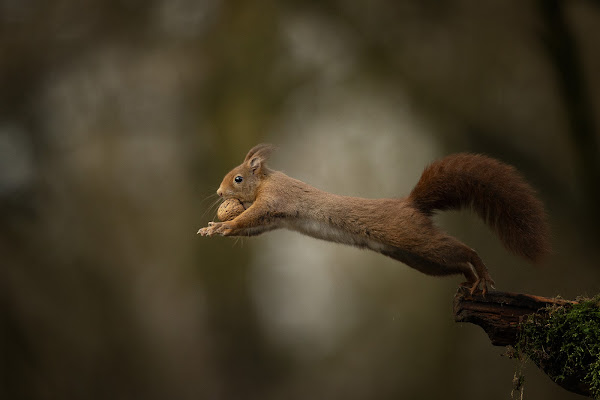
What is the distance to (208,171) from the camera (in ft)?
11.9

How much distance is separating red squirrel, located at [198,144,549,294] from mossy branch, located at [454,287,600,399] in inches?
2.8

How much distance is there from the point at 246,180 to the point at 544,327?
1158 millimetres

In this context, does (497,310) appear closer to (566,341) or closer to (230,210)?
(566,341)

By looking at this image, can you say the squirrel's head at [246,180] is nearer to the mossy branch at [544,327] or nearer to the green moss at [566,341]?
the mossy branch at [544,327]

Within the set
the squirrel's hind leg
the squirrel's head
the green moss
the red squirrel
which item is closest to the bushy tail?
the red squirrel

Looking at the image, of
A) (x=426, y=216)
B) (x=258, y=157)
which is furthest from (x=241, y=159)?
(x=426, y=216)

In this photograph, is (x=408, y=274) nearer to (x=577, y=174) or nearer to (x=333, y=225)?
(x=577, y=174)

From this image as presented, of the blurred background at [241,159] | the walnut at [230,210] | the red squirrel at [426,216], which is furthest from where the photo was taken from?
the blurred background at [241,159]

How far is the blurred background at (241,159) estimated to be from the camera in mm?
3434

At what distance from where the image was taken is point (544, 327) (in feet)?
6.54

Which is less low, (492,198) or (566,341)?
(492,198)

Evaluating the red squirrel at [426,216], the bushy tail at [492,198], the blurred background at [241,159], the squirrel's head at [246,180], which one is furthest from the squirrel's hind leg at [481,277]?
the blurred background at [241,159]

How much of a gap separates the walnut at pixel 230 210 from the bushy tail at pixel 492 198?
621 mm

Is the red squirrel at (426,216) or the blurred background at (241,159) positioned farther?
the blurred background at (241,159)
